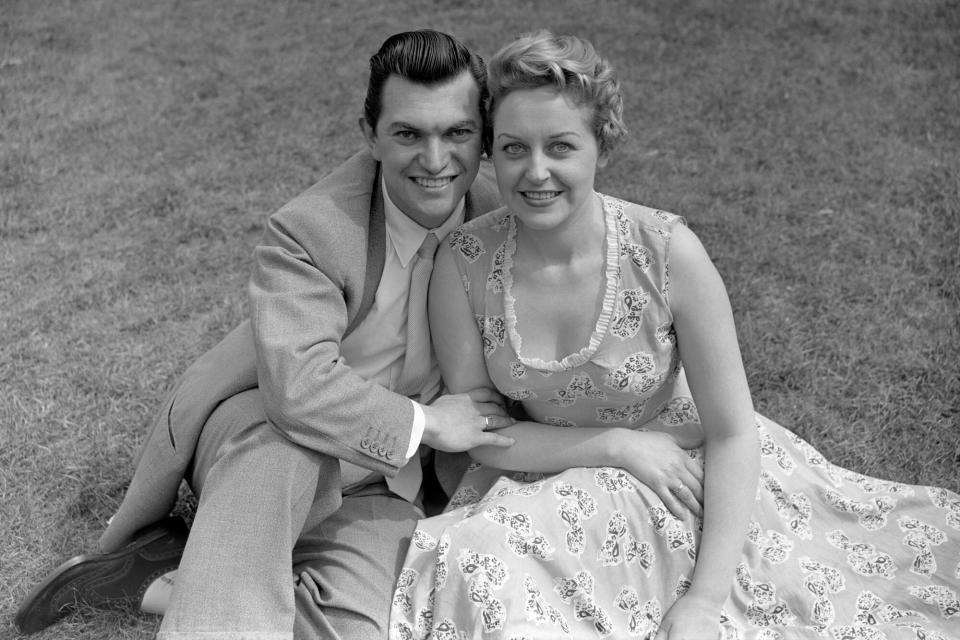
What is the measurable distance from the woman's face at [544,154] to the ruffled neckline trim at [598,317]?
16cm

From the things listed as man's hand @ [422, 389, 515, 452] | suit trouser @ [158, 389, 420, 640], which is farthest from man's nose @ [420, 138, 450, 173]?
suit trouser @ [158, 389, 420, 640]

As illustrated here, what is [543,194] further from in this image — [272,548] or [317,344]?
[272,548]

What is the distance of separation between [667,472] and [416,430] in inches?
28.9

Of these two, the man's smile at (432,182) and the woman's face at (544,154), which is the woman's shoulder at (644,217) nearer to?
the woman's face at (544,154)

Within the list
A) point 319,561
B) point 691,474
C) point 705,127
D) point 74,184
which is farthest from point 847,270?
point 74,184

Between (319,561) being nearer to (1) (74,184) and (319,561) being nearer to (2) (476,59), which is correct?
(2) (476,59)

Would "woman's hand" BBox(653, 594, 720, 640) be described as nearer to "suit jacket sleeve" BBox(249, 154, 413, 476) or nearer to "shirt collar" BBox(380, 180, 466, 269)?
"suit jacket sleeve" BBox(249, 154, 413, 476)

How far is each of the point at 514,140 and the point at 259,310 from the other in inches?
33.6

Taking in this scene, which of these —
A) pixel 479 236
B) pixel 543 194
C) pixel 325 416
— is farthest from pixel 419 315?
pixel 543 194

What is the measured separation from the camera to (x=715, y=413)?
9.23 feet

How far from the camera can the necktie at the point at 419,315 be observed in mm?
3047

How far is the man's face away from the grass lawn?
162 centimetres

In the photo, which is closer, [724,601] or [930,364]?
[724,601]

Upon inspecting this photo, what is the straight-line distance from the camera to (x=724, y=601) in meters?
2.69
